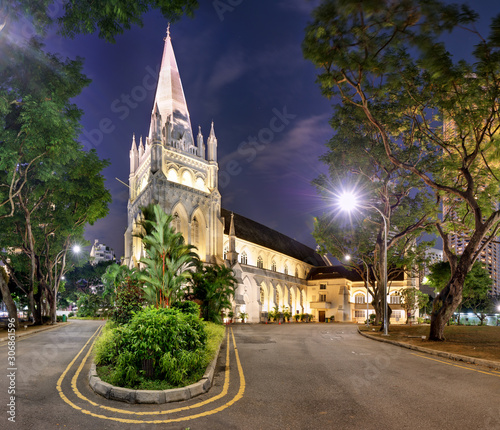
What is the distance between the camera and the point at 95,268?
68312 mm

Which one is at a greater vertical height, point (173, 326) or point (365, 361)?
point (173, 326)

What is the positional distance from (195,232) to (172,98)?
60.2ft

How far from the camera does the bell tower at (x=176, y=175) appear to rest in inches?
1750

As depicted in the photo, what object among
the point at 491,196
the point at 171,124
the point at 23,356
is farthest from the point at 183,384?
the point at 171,124

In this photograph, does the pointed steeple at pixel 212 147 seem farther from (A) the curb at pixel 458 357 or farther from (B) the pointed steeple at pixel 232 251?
(A) the curb at pixel 458 357

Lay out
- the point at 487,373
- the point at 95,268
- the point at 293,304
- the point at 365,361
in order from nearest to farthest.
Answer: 1. the point at 487,373
2. the point at 365,361
3. the point at 293,304
4. the point at 95,268

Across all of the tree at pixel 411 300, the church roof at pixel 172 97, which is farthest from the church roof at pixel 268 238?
the tree at pixel 411 300

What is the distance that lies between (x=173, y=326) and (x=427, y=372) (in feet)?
21.6

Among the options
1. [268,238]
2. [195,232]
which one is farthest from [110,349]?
[268,238]

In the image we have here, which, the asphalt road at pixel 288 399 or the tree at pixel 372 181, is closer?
the asphalt road at pixel 288 399

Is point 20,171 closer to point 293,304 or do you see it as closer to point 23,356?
point 23,356

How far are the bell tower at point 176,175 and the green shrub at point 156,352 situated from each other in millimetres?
34589

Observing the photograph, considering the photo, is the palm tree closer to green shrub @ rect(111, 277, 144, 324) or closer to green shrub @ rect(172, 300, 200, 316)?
green shrub @ rect(111, 277, 144, 324)

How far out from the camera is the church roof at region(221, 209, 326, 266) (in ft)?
189
